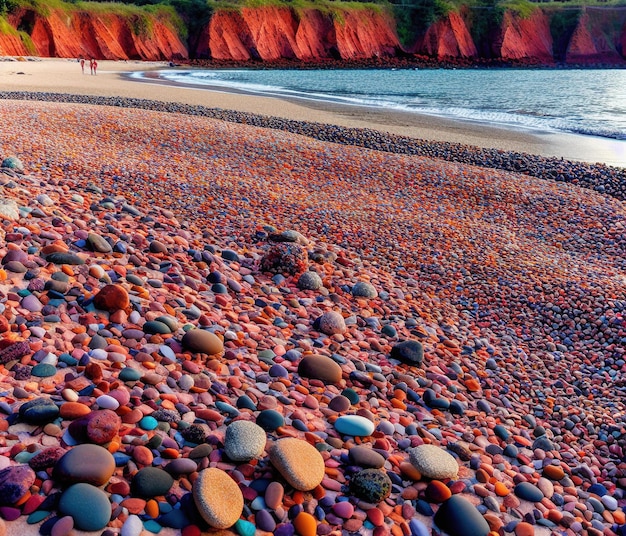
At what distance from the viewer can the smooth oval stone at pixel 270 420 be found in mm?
2830

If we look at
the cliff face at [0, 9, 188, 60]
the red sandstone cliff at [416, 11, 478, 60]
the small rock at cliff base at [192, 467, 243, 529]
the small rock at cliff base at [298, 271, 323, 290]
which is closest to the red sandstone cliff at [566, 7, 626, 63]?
the red sandstone cliff at [416, 11, 478, 60]

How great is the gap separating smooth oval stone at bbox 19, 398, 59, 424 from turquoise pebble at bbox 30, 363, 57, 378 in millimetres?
311

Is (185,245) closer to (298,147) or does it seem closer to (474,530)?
(474,530)

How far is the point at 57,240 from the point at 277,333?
204 centimetres

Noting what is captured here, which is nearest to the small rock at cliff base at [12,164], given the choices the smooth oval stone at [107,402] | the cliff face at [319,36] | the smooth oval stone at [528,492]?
the smooth oval stone at [107,402]

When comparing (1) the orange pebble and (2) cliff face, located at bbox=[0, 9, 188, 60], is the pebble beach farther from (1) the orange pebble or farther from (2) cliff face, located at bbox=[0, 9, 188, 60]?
(2) cliff face, located at bbox=[0, 9, 188, 60]

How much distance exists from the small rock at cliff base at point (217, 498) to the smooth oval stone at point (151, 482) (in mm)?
127

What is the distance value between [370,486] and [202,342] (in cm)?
148

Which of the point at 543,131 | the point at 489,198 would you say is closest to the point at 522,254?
the point at 489,198

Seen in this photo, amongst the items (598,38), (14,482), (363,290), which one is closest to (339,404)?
(14,482)

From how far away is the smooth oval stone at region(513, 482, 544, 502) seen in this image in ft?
9.38

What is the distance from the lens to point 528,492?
2877 mm

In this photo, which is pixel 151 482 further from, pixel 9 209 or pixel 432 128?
pixel 432 128

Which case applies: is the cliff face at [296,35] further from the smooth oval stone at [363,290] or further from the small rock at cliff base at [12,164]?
the smooth oval stone at [363,290]
